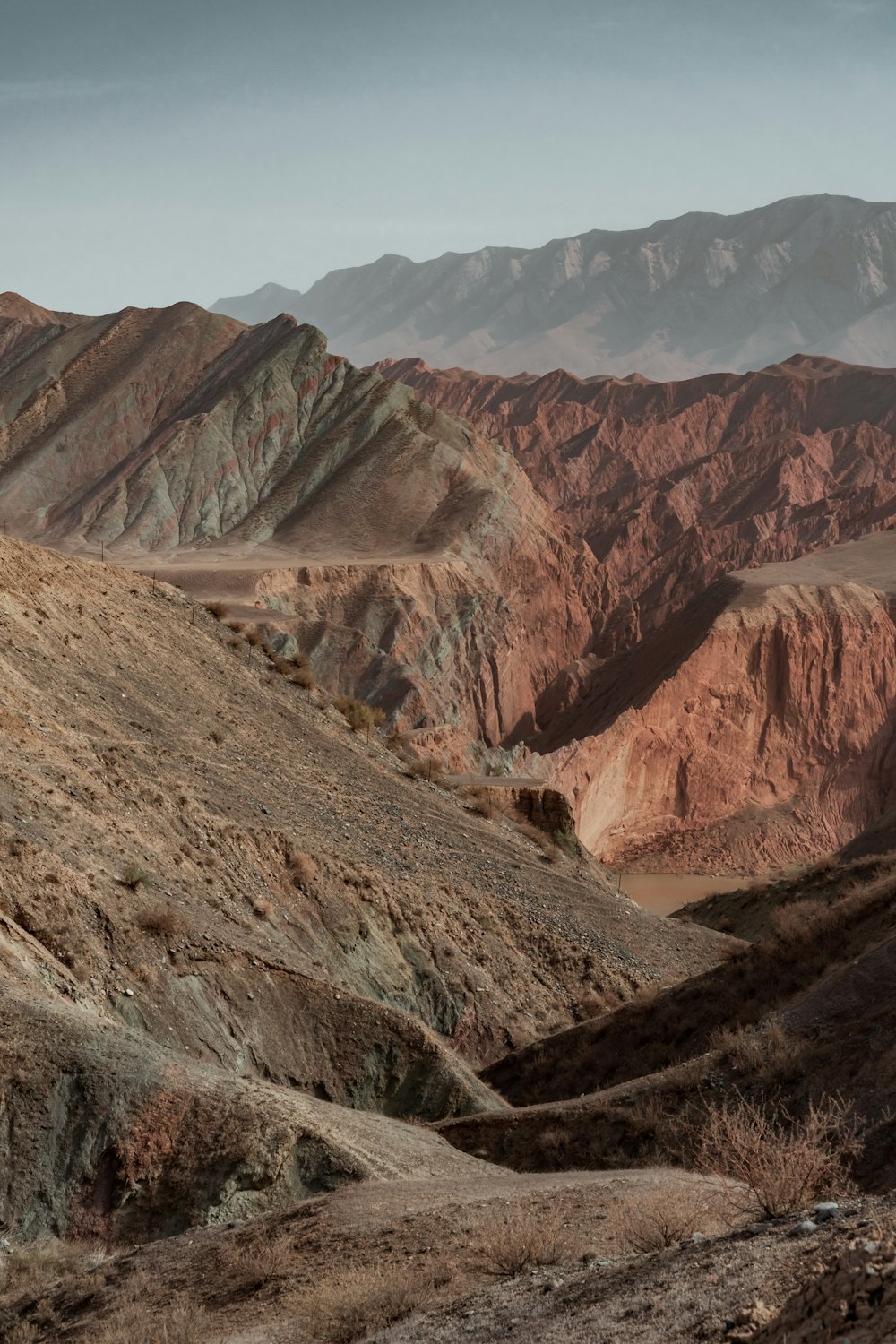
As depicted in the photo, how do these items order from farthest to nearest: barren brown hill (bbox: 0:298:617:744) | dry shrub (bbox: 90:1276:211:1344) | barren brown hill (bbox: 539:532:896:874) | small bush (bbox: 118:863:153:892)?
barren brown hill (bbox: 0:298:617:744), barren brown hill (bbox: 539:532:896:874), small bush (bbox: 118:863:153:892), dry shrub (bbox: 90:1276:211:1344)

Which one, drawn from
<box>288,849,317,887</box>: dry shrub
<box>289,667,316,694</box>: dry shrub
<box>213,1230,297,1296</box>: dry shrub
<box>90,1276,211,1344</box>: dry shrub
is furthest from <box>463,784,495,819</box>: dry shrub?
<box>90,1276,211,1344</box>: dry shrub

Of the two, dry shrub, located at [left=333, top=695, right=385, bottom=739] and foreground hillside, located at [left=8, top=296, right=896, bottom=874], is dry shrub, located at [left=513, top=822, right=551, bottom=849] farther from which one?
foreground hillside, located at [left=8, top=296, right=896, bottom=874]

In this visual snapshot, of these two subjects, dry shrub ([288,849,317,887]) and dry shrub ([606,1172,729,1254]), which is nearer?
dry shrub ([606,1172,729,1254])

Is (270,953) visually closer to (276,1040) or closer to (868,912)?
(276,1040)

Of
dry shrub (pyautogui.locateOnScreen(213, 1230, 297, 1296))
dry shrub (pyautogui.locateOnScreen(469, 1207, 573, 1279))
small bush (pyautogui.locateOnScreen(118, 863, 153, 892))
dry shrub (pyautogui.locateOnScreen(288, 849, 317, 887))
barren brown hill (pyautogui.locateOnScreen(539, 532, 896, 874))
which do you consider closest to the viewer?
dry shrub (pyautogui.locateOnScreen(469, 1207, 573, 1279))

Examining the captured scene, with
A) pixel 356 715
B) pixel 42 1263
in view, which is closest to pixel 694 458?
pixel 356 715

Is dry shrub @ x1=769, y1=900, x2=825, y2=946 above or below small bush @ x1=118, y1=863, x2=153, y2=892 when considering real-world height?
below

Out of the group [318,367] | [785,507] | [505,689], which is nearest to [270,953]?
[505,689]

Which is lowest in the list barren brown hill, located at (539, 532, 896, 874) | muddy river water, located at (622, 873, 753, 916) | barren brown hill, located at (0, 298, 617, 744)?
muddy river water, located at (622, 873, 753, 916)
